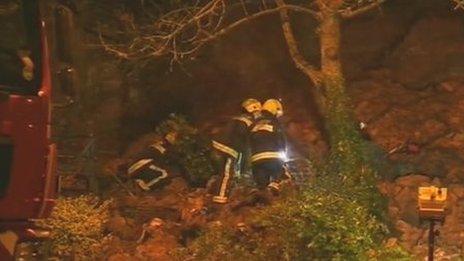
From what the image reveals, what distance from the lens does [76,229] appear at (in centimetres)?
879

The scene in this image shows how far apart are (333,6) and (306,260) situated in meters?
3.33

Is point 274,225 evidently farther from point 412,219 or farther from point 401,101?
point 401,101

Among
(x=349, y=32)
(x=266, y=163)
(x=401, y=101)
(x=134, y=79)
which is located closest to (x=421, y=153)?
(x=401, y=101)

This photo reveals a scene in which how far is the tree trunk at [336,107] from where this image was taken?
29.7 ft

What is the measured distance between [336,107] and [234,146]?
1.66 metres

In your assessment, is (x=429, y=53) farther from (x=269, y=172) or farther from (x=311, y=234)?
(x=311, y=234)

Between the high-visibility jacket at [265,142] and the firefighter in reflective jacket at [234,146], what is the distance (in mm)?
227

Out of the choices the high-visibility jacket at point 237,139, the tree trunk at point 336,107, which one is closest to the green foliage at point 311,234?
the tree trunk at point 336,107

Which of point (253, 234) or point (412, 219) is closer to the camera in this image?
point (253, 234)

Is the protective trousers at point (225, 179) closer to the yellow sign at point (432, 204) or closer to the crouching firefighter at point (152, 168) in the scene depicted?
the crouching firefighter at point (152, 168)

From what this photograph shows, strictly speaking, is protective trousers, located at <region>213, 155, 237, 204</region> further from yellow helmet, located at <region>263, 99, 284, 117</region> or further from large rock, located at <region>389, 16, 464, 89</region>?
large rock, located at <region>389, 16, 464, 89</region>

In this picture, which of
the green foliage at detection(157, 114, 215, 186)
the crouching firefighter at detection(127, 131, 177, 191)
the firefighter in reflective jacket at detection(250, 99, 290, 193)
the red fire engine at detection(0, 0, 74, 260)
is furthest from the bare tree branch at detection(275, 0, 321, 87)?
the red fire engine at detection(0, 0, 74, 260)

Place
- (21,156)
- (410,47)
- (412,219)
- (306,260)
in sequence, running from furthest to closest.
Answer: (410,47) < (412,219) < (306,260) < (21,156)

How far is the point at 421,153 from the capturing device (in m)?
10.8
